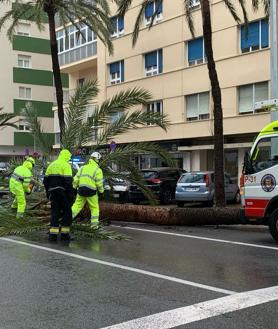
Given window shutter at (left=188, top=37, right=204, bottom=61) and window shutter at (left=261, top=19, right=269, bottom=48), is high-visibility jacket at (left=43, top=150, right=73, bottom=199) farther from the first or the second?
window shutter at (left=188, top=37, right=204, bottom=61)

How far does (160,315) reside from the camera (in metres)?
5.32

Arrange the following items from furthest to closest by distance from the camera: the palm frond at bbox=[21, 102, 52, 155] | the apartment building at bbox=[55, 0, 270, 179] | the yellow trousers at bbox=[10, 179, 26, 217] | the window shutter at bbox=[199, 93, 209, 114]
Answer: the window shutter at bbox=[199, 93, 209, 114]
the apartment building at bbox=[55, 0, 270, 179]
the palm frond at bbox=[21, 102, 52, 155]
the yellow trousers at bbox=[10, 179, 26, 217]

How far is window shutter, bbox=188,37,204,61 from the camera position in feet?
100

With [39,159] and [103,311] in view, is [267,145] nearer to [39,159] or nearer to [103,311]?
[103,311]

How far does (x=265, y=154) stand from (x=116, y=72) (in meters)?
27.8

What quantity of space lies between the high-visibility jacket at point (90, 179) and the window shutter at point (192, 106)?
66.1ft

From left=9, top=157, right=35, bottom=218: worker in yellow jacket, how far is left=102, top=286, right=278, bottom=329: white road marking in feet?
27.1

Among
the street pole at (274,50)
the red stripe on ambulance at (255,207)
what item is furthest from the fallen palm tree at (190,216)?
the street pole at (274,50)

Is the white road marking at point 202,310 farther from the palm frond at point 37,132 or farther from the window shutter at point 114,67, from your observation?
the window shutter at point 114,67

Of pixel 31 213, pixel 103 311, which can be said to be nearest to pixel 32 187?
pixel 31 213

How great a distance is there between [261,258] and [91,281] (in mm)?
Result: 3219

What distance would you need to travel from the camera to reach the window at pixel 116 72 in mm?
36938

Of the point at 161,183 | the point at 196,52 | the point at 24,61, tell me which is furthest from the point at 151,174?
the point at 24,61

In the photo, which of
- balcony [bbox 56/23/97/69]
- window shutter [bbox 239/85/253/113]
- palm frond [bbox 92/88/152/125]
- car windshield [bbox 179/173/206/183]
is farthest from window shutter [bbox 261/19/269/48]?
balcony [bbox 56/23/97/69]
